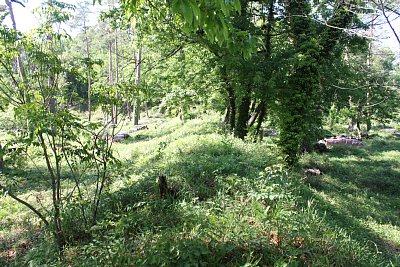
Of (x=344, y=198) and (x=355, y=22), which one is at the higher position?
(x=355, y=22)

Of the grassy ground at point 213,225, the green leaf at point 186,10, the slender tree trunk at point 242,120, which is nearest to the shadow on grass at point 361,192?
the grassy ground at point 213,225

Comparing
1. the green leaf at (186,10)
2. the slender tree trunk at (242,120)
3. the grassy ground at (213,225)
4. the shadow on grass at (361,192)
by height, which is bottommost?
the shadow on grass at (361,192)

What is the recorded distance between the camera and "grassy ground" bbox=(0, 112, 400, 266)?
111 inches

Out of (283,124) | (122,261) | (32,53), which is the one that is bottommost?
(122,261)

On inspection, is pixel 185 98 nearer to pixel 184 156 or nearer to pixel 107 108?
pixel 184 156

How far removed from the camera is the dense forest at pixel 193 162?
295 centimetres

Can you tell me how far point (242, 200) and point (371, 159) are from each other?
11.3 meters

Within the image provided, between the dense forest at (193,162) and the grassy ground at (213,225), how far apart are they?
0.08 feet

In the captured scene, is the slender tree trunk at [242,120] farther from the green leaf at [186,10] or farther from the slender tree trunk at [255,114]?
the green leaf at [186,10]

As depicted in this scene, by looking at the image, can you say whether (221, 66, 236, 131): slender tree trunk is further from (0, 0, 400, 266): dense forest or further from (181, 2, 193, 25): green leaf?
(181, 2, 193, 25): green leaf

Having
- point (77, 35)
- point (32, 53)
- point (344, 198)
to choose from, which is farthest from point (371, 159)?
point (77, 35)

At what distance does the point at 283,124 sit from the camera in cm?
823

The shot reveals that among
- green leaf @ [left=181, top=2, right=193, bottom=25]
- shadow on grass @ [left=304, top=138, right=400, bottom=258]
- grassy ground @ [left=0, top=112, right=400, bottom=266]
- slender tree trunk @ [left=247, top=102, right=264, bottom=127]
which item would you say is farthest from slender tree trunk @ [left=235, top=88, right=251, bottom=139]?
green leaf @ [left=181, top=2, right=193, bottom=25]

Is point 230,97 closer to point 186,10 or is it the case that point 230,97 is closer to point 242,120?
point 242,120
